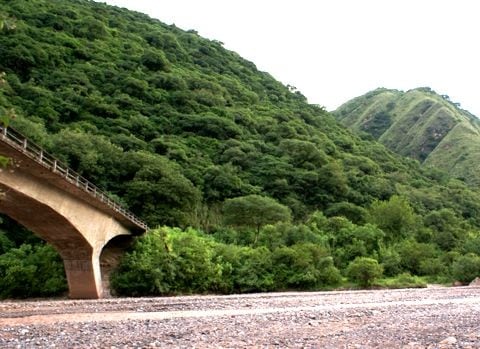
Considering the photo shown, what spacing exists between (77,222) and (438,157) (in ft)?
496

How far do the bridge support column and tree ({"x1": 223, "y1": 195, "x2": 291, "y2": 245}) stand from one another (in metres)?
27.3

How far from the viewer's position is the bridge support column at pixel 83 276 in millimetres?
32250

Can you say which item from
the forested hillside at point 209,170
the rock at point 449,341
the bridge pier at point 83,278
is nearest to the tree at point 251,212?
the forested hillside at point 209,170

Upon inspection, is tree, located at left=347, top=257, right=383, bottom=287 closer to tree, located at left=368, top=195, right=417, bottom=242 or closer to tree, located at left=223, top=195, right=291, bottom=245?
tree, located at left=223, top=195, right=291, bottom=245

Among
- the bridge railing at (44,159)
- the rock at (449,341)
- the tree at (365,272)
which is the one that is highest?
the bridge railing at (44,159)

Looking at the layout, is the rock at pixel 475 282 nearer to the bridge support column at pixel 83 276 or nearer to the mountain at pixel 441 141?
the bridge support column at pixel 83 276

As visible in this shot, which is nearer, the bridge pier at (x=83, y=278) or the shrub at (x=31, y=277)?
the bridge pier at (x=83, y=278)

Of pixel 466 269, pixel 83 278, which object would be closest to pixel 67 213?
pixel 83 278

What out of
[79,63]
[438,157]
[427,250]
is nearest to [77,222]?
[427,250]

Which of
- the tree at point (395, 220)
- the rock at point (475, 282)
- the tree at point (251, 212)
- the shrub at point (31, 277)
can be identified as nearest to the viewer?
the shrub at point (31, 277)

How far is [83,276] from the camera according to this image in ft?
107

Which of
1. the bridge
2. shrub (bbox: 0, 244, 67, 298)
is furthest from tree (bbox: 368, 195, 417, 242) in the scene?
shrub (bbox: 0, 244, 67, 298)

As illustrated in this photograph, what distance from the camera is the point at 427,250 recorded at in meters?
55.6

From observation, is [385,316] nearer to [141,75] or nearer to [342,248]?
[342,248]
